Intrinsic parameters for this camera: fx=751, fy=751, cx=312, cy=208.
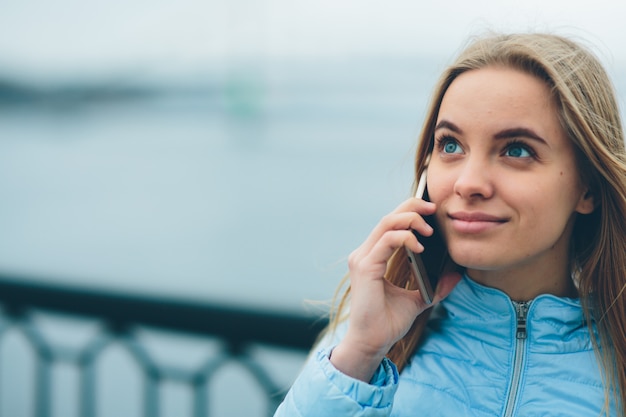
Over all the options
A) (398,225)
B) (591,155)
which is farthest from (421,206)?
(591,155)

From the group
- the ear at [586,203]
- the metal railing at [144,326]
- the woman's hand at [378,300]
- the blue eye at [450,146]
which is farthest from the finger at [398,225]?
the metal railing at [144,326]

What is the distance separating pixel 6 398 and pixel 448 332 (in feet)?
7.80

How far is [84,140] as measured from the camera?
36281mm

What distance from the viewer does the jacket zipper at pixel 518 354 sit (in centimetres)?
116

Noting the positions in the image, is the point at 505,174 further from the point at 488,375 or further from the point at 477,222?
the point at 488,375

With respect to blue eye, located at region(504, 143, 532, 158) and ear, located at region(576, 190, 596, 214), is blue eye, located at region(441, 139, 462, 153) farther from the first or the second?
ear, located at region(576, 190, 596, 214)

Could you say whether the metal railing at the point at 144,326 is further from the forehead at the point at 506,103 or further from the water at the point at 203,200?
the forehead at the point at 506,103

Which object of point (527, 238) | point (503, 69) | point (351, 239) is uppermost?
point (503, 69)

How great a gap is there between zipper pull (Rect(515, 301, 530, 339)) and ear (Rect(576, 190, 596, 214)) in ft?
0.59

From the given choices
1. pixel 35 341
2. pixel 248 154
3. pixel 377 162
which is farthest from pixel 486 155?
pixel 248 154

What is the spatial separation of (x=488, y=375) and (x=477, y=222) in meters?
0.25

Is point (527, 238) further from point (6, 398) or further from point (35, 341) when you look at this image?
point (6, 398)

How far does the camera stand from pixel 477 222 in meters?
Result: 1.15

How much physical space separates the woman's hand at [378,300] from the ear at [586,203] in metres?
0.25
